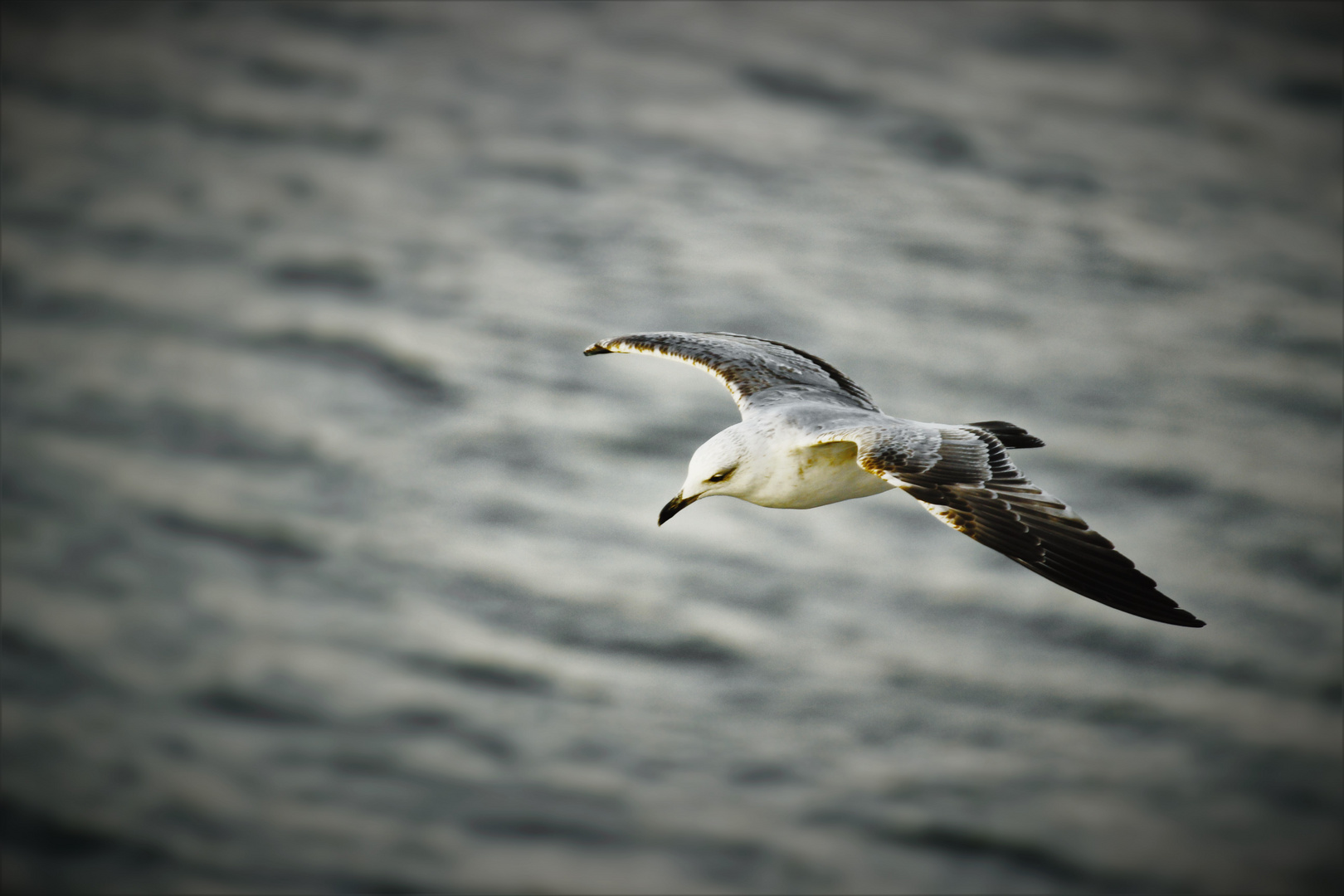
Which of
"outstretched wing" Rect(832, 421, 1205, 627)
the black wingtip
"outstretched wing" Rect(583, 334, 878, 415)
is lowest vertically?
"outstretched wing" Rect(832, 421, 1205, 627)

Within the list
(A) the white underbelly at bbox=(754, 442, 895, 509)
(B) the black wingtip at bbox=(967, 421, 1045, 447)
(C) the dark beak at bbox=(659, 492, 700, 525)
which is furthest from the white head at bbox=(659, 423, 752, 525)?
(B) the black wingtip at bbox=(967, 421, 1045, 447)

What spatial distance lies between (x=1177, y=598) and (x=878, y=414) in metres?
8.06

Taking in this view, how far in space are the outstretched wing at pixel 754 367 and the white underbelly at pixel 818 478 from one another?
103 cm

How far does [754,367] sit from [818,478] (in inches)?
76.0

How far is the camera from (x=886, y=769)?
14.0 metres

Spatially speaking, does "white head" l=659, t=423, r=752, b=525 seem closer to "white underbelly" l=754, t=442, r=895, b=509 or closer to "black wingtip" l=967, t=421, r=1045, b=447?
"white underbelly" l=754, t=442, r=895, b=509

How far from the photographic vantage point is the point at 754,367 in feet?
32.3

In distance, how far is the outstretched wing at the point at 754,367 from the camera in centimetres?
944

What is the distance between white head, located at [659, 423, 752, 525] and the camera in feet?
Result: 26.8

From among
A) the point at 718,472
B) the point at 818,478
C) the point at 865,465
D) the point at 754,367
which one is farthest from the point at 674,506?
the point at 754,367

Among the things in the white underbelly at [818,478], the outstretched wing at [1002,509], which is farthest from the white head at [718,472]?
the outstretched wing at [1002,509]

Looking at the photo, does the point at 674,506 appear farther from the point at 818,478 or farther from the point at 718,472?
the point at 818,478

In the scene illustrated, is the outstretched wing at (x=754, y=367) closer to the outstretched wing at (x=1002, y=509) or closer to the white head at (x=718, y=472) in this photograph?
the white head at (x=718, y=472)

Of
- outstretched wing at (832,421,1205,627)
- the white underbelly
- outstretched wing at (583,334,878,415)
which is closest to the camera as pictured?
outstretched wing at (832,421,1205,627)
